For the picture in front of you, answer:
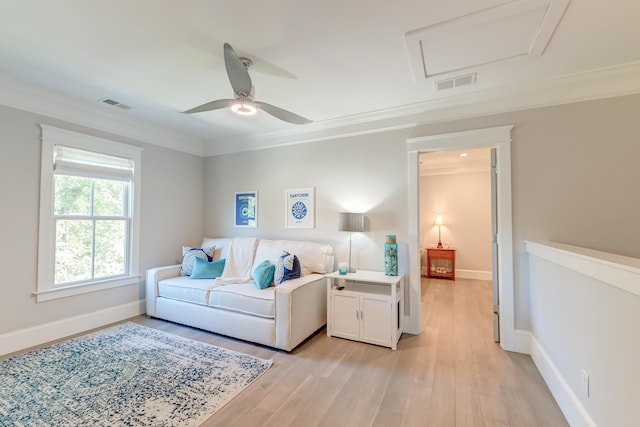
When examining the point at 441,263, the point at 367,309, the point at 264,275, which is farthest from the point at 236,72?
the point at 441,263

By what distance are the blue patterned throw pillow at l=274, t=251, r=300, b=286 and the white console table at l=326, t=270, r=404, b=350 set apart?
38 centimetres

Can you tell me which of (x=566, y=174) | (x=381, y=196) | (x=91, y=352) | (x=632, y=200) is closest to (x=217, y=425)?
(x=91, y=352)

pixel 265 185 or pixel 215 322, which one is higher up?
pixel 265 185

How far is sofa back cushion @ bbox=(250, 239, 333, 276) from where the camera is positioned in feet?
11.3

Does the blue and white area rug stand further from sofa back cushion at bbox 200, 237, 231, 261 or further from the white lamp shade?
the white lamp shade

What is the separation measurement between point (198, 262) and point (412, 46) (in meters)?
3.42

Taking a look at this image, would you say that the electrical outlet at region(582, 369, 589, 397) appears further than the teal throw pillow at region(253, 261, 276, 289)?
No

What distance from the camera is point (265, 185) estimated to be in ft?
13.9

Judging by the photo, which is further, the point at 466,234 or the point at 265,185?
the point at 466,234

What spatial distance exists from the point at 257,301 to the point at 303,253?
0.91m

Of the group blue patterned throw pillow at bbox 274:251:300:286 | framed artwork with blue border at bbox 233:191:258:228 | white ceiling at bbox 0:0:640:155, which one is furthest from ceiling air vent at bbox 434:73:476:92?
framed artwork with blue border at bbox 233:191:258:228

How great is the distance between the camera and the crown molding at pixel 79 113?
2.72 m

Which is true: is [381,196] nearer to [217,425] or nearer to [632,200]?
[632,200]

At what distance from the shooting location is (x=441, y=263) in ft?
20.1
